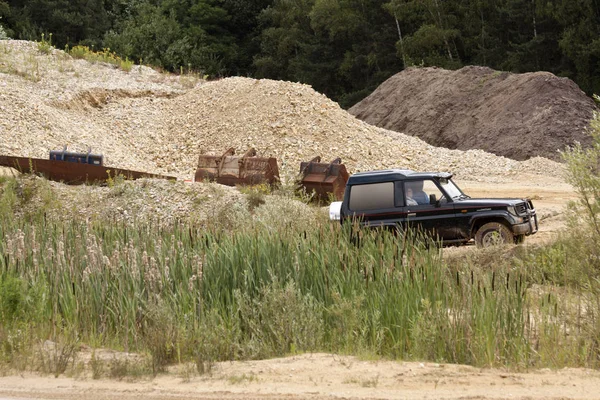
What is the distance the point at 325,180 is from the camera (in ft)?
73.4

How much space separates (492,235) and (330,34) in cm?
4418

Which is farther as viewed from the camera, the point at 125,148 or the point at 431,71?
the point at 431,71

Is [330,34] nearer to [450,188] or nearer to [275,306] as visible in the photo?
[450,188]

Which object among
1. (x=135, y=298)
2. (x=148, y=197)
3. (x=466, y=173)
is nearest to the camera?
(x=135, y=298)

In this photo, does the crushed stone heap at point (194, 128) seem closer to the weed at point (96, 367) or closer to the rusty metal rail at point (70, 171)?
the rusty metal rail at point (70, 171)

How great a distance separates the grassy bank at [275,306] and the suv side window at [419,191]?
3.59 m

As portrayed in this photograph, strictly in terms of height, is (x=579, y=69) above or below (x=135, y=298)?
above

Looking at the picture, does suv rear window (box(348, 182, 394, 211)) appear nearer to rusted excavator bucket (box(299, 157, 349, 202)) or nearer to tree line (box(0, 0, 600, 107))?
rusted excavator bucket (box(299, 157, 349, 202))

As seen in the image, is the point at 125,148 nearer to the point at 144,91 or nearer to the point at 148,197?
the point at 144,91

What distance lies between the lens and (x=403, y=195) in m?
16.2

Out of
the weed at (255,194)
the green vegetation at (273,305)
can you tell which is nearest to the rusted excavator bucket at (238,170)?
the weed at (255,194)

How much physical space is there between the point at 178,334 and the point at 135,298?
1.26m

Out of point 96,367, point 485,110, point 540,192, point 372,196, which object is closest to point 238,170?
point 540,192

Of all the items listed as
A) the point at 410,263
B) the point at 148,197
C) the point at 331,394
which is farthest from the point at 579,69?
the point at 331,394
